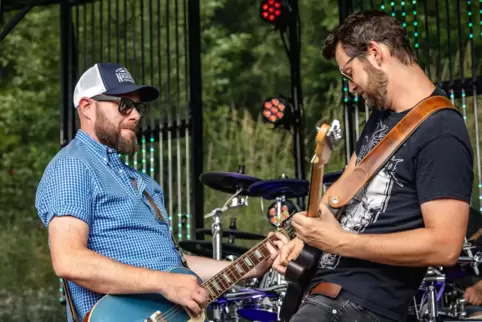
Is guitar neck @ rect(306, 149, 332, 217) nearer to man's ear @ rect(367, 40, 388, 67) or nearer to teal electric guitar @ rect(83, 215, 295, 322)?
man's ear @ rect(367, 40, 388, 67)

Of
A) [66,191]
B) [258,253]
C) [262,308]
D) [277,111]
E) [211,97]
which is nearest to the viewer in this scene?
[66,191]

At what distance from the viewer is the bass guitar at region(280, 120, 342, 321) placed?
2749 millimetres

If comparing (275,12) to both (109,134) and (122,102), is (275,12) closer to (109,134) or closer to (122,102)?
(122,102)

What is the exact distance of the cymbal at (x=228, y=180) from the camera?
20.2 feet

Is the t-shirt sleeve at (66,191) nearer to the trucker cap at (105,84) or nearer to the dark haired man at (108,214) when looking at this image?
the dark haired man at (108,214)

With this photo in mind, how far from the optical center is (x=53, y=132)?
1277 centimetres

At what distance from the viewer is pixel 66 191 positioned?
11.3ft

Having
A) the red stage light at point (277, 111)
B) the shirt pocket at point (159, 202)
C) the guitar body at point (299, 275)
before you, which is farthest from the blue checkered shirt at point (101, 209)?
the red stage light at point (277, 111)

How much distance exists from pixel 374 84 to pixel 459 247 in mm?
661

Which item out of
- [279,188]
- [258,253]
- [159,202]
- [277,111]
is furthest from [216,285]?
[277,111]

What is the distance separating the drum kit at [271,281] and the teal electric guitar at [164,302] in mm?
1685

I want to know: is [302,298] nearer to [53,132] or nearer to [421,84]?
[421,84]

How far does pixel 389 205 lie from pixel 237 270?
1.11 metres

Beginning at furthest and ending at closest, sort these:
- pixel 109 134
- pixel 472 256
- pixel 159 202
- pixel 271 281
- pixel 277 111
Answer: pixel 277 111
pixel 271 281
pixel 472 256
pixel 159 202
pixel 109 134
